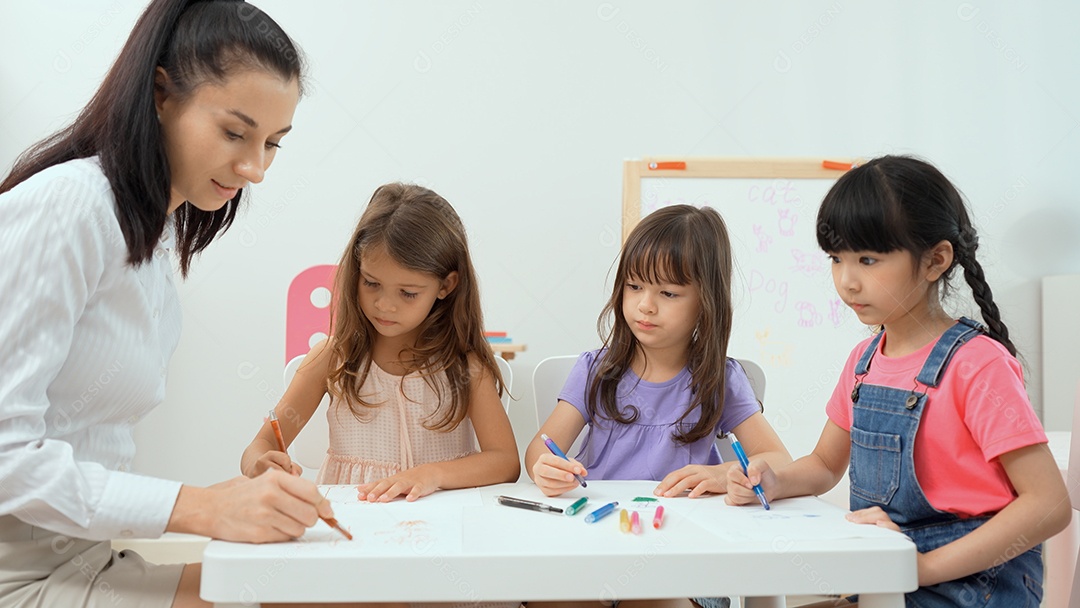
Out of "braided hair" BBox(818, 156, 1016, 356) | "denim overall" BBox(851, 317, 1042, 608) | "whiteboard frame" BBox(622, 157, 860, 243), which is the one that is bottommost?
"denim overall" BBox(851, 317, 1042, 608)

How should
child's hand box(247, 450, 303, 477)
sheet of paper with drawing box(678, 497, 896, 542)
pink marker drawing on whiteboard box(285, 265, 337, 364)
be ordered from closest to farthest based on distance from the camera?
1. sheet of paper with drawing box(678, 497, 896, 542)
2. child's hand box(247, 450, 303, 477)
3. pink marker drawing on whiteboard box(285, 265, 337, 364)

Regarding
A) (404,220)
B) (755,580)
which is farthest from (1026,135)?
(755,580)

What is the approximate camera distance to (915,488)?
117cm

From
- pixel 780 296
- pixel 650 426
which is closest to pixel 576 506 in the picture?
pixel 650 426

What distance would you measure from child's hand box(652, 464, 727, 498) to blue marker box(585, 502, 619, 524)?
14 centimetres

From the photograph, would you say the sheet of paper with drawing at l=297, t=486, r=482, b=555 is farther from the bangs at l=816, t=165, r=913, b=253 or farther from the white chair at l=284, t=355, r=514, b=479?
the bangs at l=816, t=165, r=913, b=253

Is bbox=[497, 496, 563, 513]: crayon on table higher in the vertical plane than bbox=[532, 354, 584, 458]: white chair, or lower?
lower

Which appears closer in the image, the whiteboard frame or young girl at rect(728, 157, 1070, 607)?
young girl at rect(728, 157, 1070, 607)

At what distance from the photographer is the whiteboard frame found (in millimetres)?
2809

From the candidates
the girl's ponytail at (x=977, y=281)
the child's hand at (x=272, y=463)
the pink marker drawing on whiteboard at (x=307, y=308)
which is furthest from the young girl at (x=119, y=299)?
the pink marker drawing on whiteboard at (x=307, y=308)

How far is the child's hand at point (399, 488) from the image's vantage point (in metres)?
1.06

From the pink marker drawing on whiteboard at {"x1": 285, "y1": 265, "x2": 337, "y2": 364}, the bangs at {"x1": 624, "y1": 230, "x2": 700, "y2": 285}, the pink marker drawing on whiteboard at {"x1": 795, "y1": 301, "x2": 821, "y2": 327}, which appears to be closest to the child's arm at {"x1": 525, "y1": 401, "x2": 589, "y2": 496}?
the bangs at {"x1": 624, "y1": 230, "x2": 700, "y2": 285}

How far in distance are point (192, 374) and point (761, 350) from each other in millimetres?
1802

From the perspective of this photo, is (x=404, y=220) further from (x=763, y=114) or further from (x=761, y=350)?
(x=763, y=114)
